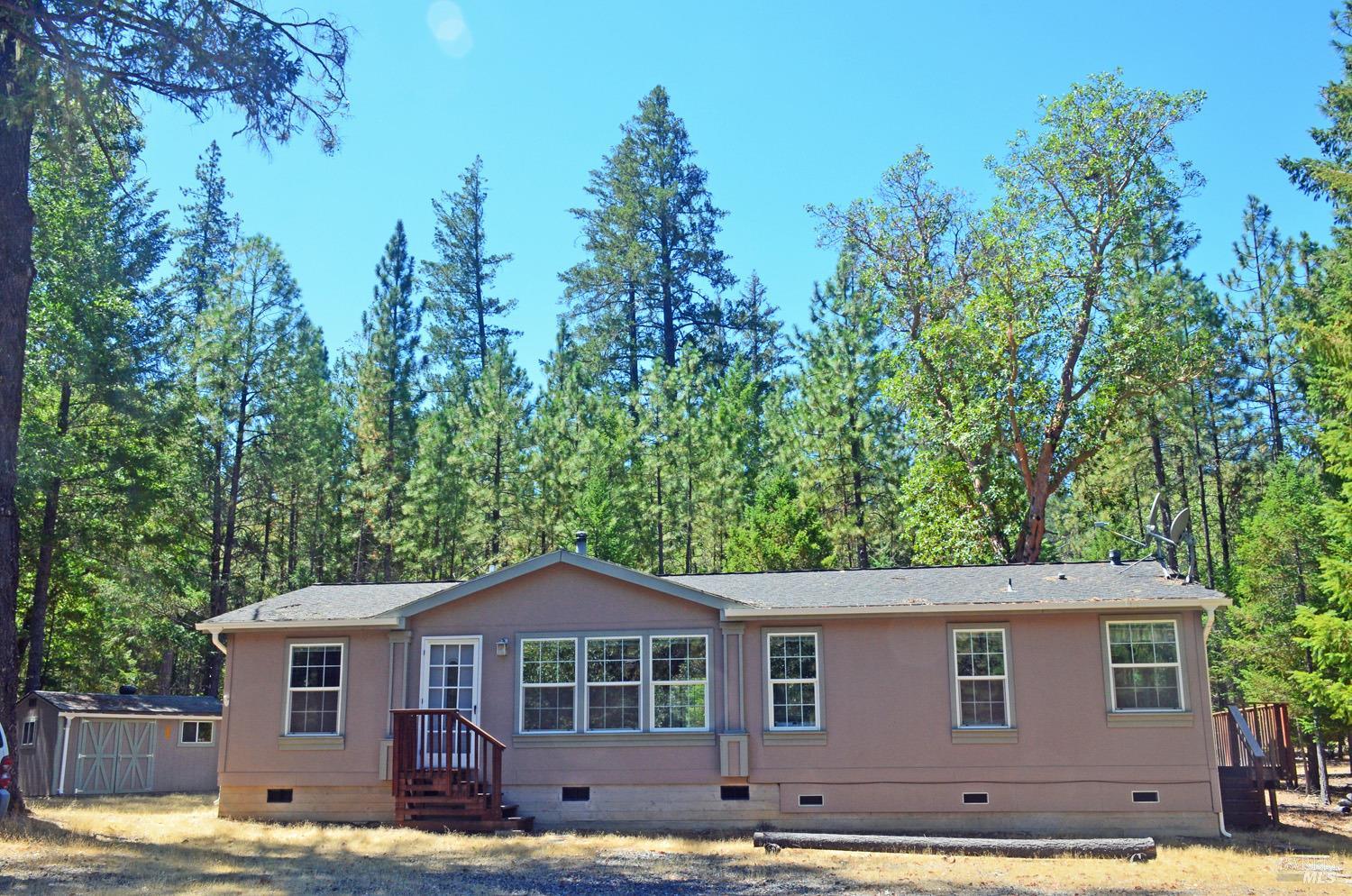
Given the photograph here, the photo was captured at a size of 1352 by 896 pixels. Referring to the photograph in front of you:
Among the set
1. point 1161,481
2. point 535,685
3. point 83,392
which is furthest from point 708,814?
point 1161,481

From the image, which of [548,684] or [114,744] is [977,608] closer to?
[548,684]

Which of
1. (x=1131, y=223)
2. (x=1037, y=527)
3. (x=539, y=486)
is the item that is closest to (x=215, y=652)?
(x=539, y=486)

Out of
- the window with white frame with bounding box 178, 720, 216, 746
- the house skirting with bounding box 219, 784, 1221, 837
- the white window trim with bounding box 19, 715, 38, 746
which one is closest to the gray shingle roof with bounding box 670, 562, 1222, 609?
the house skirting with bounding box 219, 784, 1221, 837

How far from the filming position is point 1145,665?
49.2ft

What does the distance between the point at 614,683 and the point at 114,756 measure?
14899 millimetres

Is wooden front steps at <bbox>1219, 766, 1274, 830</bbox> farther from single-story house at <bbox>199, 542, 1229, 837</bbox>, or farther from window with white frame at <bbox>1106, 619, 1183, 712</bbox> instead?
window with white frame at <bbox>1106, 619, 1183, 712</bbox>

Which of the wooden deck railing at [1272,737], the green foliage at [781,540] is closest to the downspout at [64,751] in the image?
the green foliage at [781,540]

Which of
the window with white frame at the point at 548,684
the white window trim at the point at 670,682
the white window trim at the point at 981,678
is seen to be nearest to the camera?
the white window trim at the point at 981,678

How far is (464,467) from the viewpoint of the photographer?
33.1 metres

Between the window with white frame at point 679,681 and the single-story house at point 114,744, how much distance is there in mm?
14240

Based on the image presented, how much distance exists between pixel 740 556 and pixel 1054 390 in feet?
28.6

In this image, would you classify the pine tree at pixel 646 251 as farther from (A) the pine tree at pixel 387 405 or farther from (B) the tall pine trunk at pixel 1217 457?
(B) the tall pine trunk at pixel 1217 457

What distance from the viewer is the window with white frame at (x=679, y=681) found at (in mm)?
15688

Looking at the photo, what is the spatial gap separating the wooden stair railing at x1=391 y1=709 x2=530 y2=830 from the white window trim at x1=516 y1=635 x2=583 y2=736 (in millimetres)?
553
